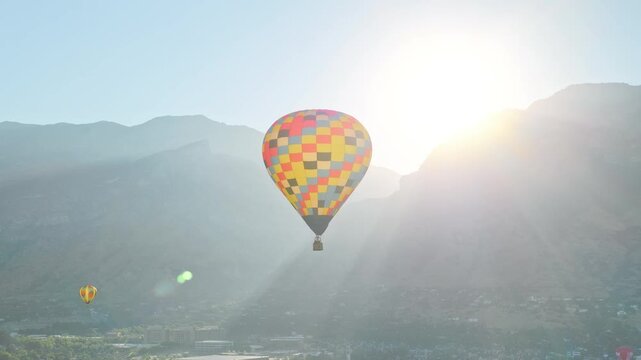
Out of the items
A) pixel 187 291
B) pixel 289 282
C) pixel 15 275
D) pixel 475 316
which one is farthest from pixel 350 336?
pixel 15 275

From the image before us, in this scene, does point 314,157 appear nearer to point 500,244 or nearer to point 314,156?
point 314,156

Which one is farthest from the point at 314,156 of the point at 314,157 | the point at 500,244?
the point at 500,244

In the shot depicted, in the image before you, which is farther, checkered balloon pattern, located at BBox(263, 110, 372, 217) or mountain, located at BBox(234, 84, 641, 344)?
mountain, located at BBox(234, 84, 641, 344)

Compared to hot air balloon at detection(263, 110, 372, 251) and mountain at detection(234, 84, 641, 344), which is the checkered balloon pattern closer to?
hot air balloon at detection(263, 110, 372, 251)

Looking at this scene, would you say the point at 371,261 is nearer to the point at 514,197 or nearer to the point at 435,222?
the point at 435,222

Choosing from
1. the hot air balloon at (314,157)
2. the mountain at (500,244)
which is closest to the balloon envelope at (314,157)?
the hot air balloon at (314,157)

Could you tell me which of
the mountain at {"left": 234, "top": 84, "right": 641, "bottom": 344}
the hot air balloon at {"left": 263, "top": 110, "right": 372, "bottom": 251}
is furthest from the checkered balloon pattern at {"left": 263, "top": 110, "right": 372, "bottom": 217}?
the mountain at {"left": 234, "top": 84, "right": 641, "bottom": 344}

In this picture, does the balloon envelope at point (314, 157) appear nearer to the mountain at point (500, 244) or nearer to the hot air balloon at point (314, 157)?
the hot air balloon at point (314, 157)
